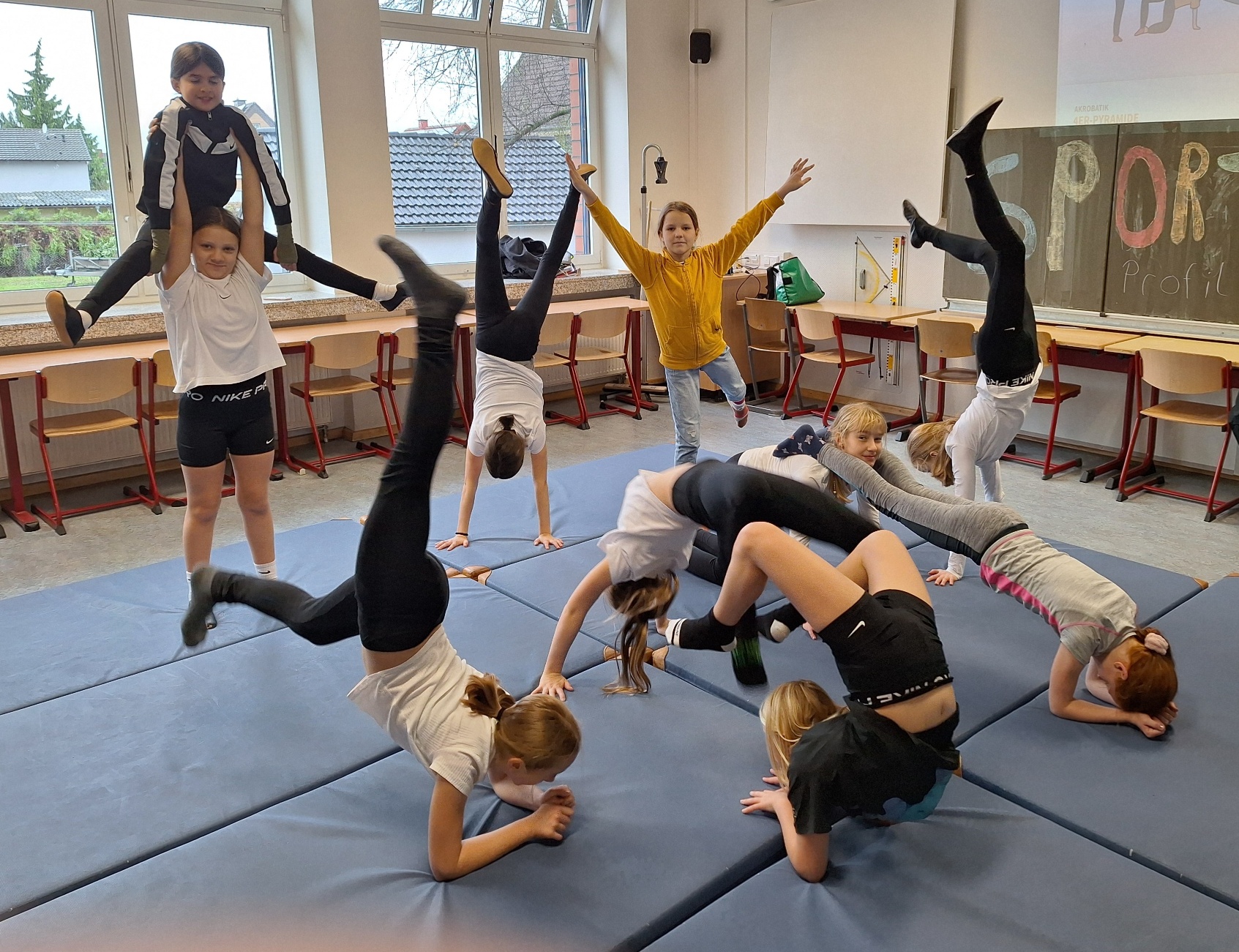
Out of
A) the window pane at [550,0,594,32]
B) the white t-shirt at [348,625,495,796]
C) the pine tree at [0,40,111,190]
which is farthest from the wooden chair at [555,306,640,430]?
the white t-shirt at [348,625,495,796]

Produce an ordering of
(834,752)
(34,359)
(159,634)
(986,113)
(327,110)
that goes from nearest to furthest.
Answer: (834,752) → (159,634) → (986,113) → (34,359) → (327,110)

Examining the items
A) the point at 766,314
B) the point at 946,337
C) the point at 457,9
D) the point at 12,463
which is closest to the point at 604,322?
the point at 766,314

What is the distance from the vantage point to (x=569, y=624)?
9.03 feet

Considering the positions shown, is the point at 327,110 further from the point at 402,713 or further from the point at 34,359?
the point at 402,713

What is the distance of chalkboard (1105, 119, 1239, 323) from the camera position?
5.13 metres

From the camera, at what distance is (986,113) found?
3518mm

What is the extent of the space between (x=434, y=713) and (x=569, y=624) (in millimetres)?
798

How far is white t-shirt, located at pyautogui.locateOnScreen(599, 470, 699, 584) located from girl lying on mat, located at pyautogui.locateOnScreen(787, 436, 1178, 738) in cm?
55

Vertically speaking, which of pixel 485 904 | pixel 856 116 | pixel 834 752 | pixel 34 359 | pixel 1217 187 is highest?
pixel 856 116

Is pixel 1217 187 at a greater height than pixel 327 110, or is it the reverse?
pixel 327 110

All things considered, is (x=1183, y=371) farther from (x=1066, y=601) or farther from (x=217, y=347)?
(x=217, y=347)

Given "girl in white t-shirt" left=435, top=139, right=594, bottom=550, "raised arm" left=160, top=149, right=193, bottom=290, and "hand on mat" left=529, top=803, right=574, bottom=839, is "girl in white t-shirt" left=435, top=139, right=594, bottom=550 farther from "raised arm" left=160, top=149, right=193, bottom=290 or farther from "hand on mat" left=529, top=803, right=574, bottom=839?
"hand on mat" left=529, top=803, right=574, bottom=839

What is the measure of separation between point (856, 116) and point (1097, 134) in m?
1.70

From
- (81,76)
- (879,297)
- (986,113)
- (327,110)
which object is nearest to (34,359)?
(81,76)
